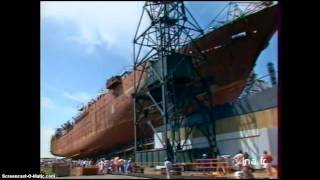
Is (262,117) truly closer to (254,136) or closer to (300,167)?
(254,136)

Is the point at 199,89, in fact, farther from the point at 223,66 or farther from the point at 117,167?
the point at 117,167

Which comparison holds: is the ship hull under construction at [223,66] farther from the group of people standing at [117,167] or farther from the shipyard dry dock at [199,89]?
the group of people standing at [117,167]

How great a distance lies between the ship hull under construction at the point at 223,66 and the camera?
33.2 meters

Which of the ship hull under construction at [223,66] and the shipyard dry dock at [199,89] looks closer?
the shipyard dry dock at [199,89]

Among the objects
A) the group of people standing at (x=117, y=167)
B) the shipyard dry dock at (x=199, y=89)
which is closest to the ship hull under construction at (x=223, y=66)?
the shipyard dry dock at (x=199, y=89)

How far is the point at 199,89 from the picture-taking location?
34.6 metres

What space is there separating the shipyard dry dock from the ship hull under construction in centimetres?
8

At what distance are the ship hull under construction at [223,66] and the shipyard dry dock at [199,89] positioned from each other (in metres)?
0.08

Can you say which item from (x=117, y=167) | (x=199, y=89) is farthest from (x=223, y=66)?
(x=117, y=167)

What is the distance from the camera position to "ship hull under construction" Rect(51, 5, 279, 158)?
109 feet

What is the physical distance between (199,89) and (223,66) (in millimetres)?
3467

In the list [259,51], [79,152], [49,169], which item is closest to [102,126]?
[79,152]

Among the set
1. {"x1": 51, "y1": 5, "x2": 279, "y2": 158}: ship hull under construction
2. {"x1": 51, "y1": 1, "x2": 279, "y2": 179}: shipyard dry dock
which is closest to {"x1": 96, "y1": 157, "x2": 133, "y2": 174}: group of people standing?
{"x1": 51, "y1": 1, "x2": 279, "y2": 179}: shipyard dry dock
